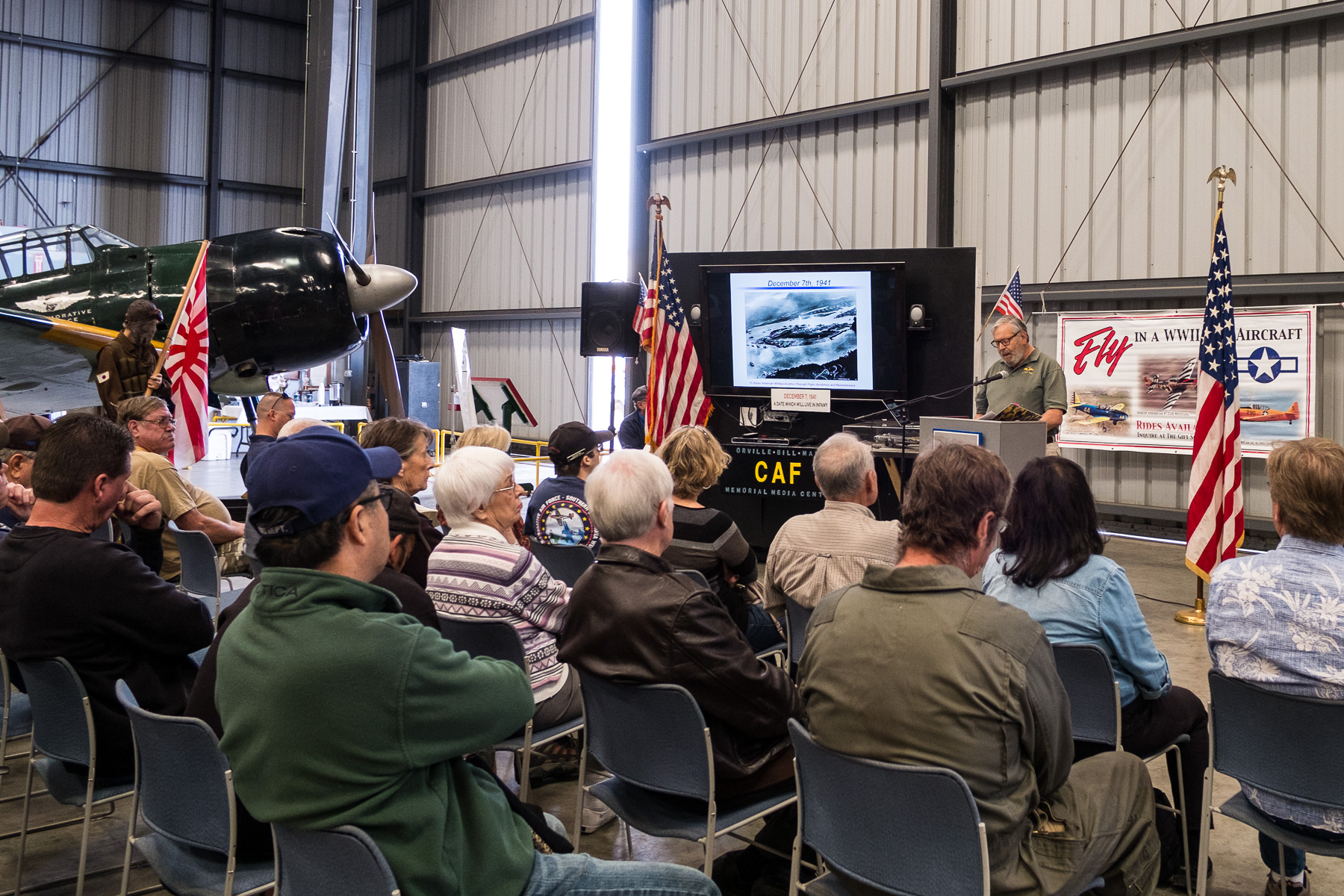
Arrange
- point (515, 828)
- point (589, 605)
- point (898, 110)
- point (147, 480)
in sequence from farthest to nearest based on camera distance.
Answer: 1. point (898, 110)
2. point (147, 480)
3. point (589, 605)
4. point (515, 828)

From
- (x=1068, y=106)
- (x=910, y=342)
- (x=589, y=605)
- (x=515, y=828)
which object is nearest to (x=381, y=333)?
(x=910, y=342)

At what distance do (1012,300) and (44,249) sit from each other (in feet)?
24.2

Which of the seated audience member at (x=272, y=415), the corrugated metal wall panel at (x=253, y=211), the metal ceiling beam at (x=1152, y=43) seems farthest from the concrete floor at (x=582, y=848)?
the corrugated metal wall panel at (x=253, y=211)

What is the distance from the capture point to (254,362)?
752 centimetres

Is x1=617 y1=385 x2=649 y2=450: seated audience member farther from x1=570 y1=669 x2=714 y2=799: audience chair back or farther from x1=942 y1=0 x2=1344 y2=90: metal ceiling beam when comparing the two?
x1=570 y1=669 x2=714 y2=799: audience chair back

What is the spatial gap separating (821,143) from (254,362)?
6.38 meters

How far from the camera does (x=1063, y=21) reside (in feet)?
28.8

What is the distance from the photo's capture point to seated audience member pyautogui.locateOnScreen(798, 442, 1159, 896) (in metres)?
1.60

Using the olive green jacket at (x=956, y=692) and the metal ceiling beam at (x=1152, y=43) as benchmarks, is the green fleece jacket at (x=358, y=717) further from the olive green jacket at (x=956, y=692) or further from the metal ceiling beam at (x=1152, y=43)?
the metal ceiling beam at (x=1152, y=43)

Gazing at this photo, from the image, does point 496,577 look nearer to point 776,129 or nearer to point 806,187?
point 806,187

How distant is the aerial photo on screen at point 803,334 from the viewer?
7.28 m

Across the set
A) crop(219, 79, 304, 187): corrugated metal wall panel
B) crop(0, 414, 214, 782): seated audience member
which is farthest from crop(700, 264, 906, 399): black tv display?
crop(219, 79, 304, 187): corrugated metal wall panel

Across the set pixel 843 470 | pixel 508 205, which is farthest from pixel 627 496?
pixel 508 205

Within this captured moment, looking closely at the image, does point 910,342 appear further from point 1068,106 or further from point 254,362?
point 254,362
